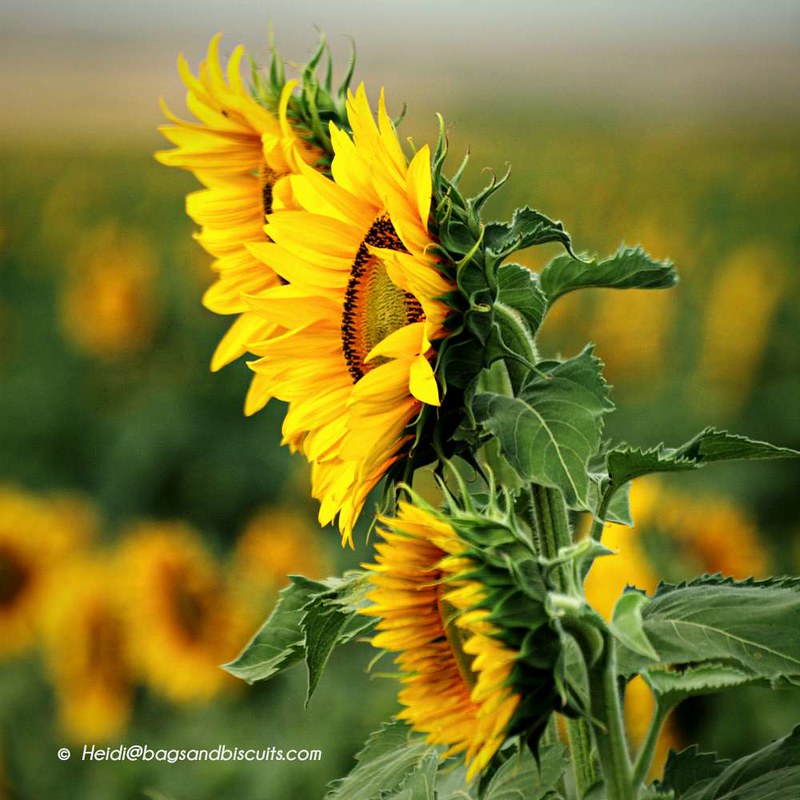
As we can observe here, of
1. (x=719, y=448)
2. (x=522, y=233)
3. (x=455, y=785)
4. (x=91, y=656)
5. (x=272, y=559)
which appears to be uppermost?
(x=522, y=233)

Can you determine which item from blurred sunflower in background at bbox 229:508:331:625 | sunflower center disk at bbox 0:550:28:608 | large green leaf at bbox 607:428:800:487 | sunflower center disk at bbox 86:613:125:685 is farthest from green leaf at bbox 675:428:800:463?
sunflower center disk at bbox 0:550:28:608

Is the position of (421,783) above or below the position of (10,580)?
above

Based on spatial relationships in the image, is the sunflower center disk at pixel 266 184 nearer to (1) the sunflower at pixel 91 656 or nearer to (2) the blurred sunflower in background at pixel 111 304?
(1) the sunflower at pixel 91 656

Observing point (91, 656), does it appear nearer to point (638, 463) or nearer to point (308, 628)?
point (308, 628)

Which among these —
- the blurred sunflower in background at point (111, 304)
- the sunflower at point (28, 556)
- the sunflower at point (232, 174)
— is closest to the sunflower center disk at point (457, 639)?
the sunflower at point (232, 174)

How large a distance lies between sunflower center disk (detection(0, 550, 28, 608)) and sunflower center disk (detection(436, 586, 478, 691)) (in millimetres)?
1325

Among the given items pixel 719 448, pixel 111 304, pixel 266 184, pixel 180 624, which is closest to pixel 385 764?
pixel 719 448

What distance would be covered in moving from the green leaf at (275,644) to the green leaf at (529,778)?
0.14 meters

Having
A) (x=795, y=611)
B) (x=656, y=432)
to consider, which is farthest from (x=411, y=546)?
(x=656, y=432)

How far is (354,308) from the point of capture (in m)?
0.69

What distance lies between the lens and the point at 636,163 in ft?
15.4

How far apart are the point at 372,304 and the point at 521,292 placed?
0.08 m

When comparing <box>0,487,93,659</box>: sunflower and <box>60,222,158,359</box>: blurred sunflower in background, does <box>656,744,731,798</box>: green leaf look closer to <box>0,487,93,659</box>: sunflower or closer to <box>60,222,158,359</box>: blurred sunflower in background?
<box>0,487,93,659</box>: sunflower

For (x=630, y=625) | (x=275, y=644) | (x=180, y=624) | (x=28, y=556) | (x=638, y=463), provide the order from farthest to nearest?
(x=28, y=556) → (x=180, y=624) → (x=275, y=644) → (x=638, y=463) → (x=630, y=625)
